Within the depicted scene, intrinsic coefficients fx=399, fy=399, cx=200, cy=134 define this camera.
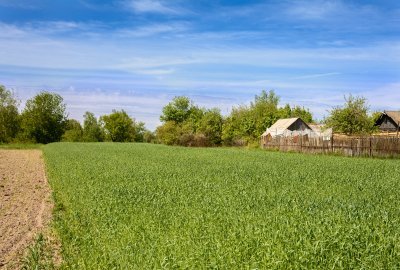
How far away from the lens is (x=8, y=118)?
8756 cm

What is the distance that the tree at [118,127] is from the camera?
4355 inches

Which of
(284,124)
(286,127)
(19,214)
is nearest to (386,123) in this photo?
(284,124)

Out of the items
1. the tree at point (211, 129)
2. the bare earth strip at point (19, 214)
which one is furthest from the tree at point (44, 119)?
the bare earth strip at point (19, 214)

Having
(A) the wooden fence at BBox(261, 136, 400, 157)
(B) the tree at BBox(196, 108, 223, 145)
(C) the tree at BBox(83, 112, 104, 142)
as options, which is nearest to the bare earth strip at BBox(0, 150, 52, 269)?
(A) the wooden fence at BBox(261, 136, 400, 157)

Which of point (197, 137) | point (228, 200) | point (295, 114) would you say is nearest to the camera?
point (228, 200)

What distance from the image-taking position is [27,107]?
288 feet

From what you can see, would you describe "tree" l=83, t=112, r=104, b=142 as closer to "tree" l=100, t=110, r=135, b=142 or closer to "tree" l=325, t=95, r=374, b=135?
"tree" l=100, t=110, r=135, b=142

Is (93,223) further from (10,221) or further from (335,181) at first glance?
(335,181)

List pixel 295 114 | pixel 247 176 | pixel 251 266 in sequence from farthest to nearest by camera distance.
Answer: pixel 295 114, pixel 247 176, pixel 251 266

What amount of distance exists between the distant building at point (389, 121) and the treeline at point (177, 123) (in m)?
3.75

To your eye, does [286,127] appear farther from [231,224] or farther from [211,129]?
[231,224]

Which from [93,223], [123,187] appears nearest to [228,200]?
[93,223]

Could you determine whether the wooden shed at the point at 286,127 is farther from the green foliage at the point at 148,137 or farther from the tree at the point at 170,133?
the green foliage at the point at 148,137

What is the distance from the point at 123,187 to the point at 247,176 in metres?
5.93
